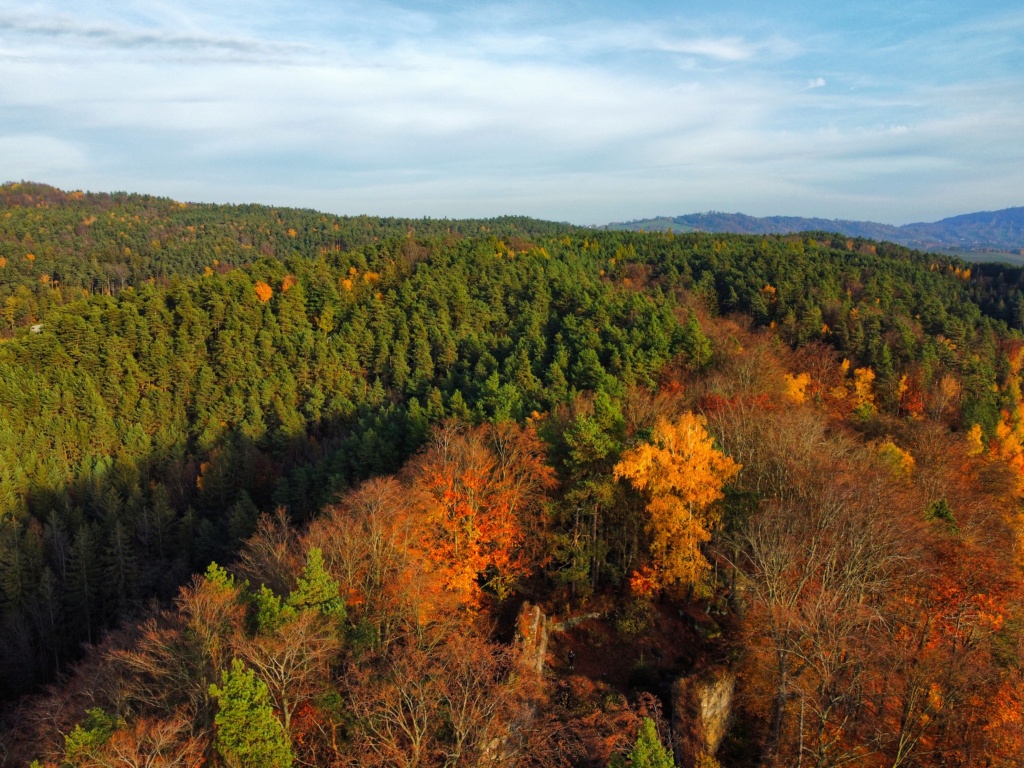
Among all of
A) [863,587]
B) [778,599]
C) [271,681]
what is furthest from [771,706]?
[271,681]

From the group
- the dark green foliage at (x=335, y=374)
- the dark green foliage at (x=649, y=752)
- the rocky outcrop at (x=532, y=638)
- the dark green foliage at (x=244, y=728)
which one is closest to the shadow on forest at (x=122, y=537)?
the dark green foliage at (x=335, y=374)

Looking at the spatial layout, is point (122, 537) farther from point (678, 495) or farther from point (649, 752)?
point (649, 752)

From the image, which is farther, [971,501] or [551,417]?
[551,417]

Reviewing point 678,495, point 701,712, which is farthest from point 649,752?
point 678,495

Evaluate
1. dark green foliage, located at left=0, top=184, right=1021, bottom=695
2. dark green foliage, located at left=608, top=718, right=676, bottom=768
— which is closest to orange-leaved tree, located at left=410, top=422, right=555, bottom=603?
dark green foliage, located at left=0, top=184, right=1021, bottom=695

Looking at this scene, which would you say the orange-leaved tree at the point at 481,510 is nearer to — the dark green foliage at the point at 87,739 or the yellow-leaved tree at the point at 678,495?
the yellow-leaved tree at the point at 678,495

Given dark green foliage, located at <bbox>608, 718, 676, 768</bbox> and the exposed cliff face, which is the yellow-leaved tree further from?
dark green foliage, located at <bbox>608, 718, 676, 768</bbox>

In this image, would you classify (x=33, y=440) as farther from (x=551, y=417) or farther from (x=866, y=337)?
(x=866, y=337)
